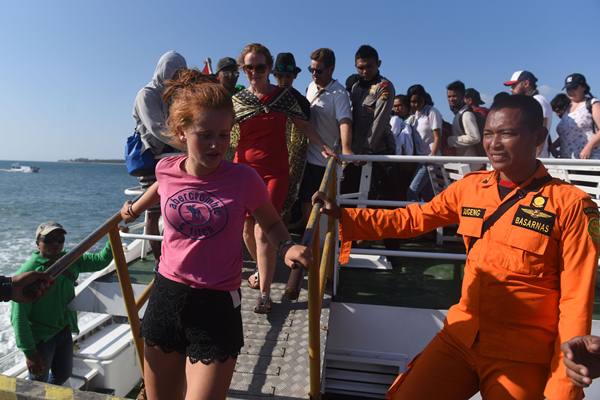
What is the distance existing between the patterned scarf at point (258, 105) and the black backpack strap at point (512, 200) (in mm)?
1720

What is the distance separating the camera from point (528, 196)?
1.85 m

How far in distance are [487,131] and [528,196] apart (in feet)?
1.06

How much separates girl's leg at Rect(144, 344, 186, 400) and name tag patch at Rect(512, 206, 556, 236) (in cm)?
145

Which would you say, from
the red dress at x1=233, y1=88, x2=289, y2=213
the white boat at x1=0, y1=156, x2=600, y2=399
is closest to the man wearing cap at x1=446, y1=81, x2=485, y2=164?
the white boat at x1=0, y1=156, x2=600, y2=399

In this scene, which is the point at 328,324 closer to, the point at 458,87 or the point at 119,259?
the point at 119,259

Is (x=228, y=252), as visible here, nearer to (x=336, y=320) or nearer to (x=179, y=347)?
(x=179, y=347)

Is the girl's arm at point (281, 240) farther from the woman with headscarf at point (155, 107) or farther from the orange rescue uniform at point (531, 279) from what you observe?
the woman with headscarf at point (155, 107)

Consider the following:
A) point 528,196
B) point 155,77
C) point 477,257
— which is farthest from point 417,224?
point 155,77

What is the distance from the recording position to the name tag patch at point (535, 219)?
5.80 ft

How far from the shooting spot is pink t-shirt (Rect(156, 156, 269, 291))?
171 centimetres

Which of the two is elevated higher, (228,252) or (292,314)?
(228,252)

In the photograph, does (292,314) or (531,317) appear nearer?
(531,317)

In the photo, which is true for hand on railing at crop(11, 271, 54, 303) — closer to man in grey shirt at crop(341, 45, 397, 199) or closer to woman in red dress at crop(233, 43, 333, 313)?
woman in red dress at crop(233, 43, 333, 313)

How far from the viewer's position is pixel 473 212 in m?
2.01
